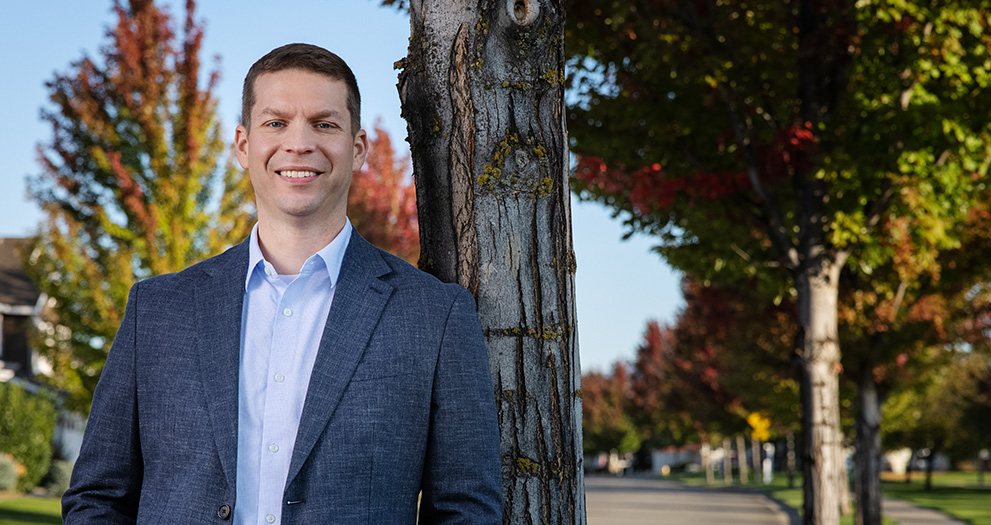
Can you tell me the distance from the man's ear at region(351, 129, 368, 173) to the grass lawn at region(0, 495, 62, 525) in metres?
15.5

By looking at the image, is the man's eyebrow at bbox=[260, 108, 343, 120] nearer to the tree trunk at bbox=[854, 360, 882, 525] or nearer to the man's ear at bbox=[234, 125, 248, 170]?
the man's ear at bbox=[234, 125, 248, 170]

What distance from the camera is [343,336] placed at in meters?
2.33

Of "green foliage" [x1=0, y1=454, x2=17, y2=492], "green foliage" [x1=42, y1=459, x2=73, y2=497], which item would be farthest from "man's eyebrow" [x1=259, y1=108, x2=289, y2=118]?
"green foliage" [x1=42, y1=459, x2=73, y2=497]

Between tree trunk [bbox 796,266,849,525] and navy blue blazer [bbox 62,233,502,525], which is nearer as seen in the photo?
navy blue blazer [bbox 62,233,502,525]

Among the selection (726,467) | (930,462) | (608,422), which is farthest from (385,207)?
(608,422)

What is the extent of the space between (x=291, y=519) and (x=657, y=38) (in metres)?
8.47

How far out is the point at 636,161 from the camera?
11266 mm

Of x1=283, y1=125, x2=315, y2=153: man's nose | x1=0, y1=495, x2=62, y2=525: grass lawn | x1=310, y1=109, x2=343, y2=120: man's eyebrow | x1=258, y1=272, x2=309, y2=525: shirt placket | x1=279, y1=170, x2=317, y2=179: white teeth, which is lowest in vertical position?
x1=0, y1=495, x2=62, y2=525: grass lawn

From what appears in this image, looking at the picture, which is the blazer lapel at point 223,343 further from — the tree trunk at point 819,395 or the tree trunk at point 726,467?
the tree trunk at point 726,467

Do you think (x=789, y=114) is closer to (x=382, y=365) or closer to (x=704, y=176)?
(x=704, y=176)

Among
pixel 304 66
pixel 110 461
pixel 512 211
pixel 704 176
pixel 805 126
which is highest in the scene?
pixel 805 126

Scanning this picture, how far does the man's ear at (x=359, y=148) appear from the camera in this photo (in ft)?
8.38

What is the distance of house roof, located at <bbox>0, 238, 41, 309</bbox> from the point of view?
35.9 metres

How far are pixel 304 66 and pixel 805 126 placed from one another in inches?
365
